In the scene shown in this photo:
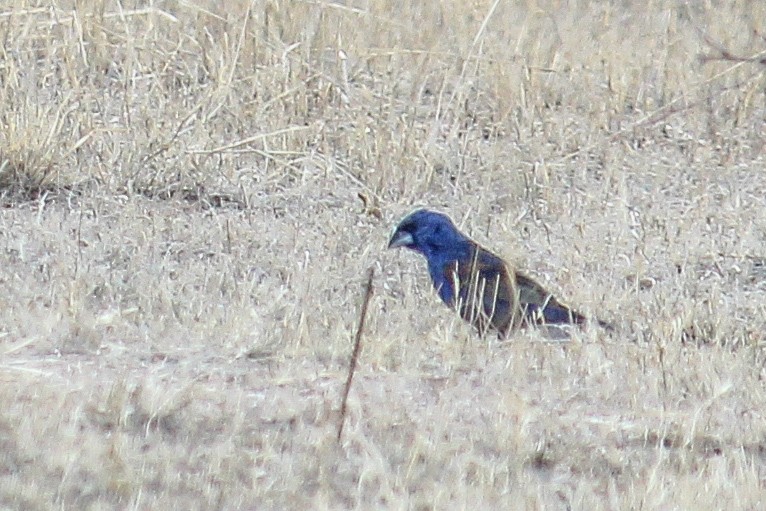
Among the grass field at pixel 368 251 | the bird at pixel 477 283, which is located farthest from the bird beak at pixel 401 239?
the grass field at pixel 368 251

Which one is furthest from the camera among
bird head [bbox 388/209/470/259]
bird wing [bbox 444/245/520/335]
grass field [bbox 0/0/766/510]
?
bird head [bbox 388/209/470/259]

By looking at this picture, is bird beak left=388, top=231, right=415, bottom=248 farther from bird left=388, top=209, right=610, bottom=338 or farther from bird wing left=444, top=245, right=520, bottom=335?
bird wing left=444, top=245, right=520, bottom=335

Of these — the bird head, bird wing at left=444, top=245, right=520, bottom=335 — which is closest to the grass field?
bird wing at left=444, top=245, right=520, bottom=335

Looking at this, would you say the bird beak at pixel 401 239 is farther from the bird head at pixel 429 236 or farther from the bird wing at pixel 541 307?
the bird wing at pixel 541 307

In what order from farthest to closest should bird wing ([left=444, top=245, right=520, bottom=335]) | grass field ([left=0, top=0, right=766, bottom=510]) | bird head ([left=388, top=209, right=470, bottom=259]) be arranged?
bird head ([left=388, top=209, right=470, bottom=259]) → bird wing ([left=444, top=245, right=520, bottom=335]) → grass field ([left=0, top=0, right=766, bottom=510])

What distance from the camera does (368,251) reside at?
22.3ft

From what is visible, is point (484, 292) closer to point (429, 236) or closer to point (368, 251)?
point (429, 236)

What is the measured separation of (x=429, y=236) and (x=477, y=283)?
40 cm

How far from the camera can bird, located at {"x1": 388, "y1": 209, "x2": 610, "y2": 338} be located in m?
5.77

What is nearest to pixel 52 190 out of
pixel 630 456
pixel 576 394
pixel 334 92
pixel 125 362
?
pixel 334 92

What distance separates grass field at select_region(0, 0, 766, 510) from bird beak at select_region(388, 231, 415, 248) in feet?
0.63

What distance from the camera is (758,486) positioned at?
415 cm

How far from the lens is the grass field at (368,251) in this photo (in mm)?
4219

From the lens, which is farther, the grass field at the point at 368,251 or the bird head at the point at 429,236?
the bird head at the point at 429,236
